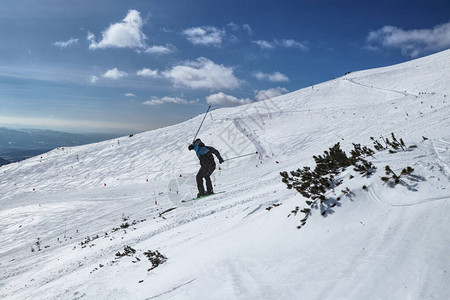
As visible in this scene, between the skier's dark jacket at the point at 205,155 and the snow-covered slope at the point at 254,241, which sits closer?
the snow-covered slope at the point at 254,241

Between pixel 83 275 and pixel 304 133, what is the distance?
69.9ft

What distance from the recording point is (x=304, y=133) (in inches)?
931

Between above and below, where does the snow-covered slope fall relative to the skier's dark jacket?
below

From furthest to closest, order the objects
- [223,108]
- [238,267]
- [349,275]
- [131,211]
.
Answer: [223,108] → [131,211] → [238,267] → [349,275]

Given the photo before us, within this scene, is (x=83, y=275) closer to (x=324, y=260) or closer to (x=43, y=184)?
(x=324, y=260)

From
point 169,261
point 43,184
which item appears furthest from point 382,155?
point 43,184

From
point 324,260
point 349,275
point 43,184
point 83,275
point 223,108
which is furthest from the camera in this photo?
point 223,108

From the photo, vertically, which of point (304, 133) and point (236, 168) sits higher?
point (304, 133)

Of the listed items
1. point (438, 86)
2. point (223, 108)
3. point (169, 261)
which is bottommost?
A: point (169, 261)

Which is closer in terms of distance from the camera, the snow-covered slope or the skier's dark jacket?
the snow-covered slope

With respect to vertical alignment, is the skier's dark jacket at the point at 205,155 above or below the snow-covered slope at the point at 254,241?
above

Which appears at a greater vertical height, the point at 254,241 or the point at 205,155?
the point at 205,155

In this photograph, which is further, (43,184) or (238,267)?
(43,184)

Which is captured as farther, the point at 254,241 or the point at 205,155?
the point at 205,155
